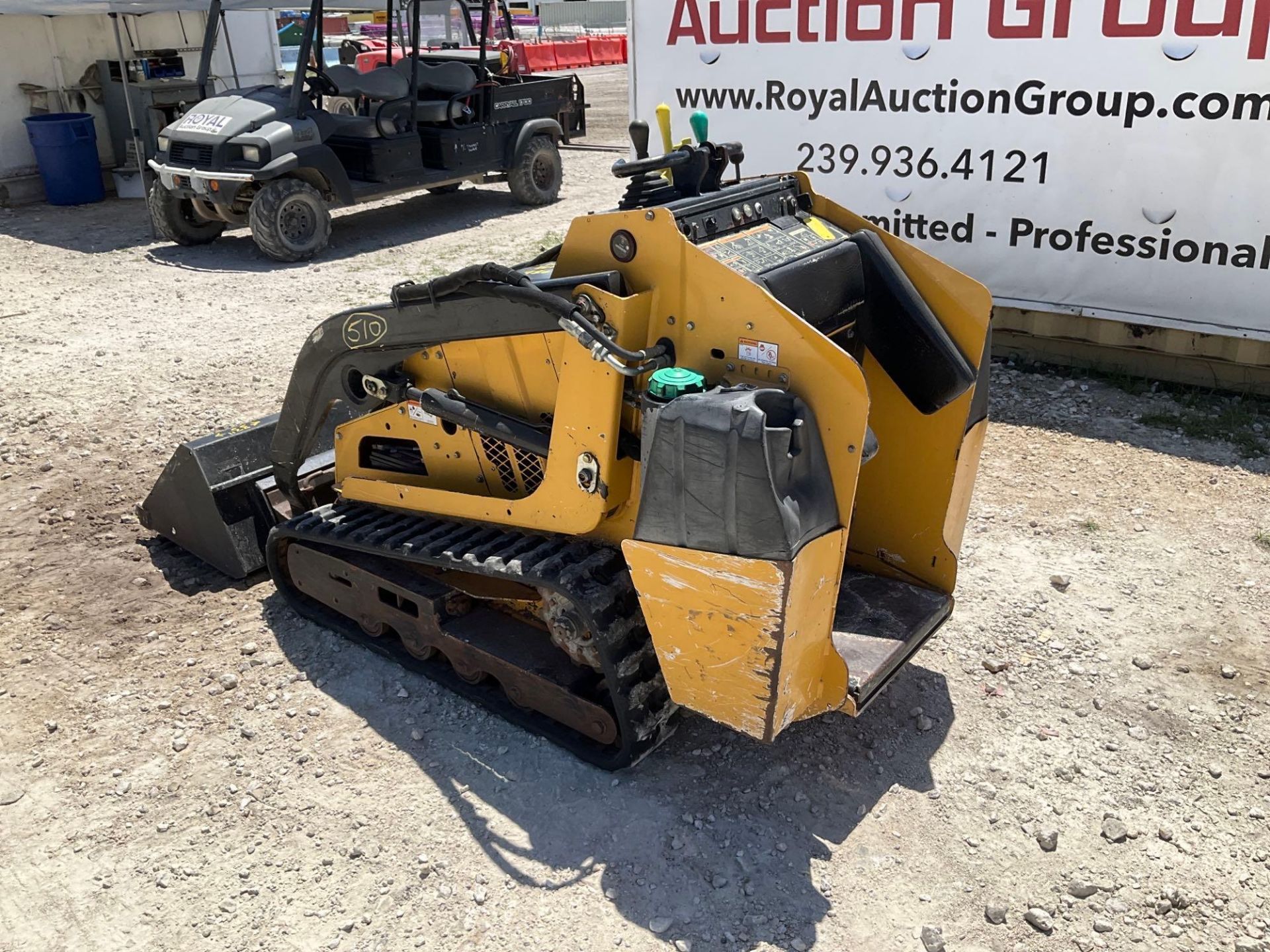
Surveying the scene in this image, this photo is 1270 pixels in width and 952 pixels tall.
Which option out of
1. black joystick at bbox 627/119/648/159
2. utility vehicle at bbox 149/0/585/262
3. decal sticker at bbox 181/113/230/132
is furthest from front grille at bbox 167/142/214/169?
black joystick at bbox 627/119/648/159

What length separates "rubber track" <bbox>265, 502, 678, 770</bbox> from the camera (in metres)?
3.66

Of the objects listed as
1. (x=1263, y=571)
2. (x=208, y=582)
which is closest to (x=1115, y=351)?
(x=1263, y=571)

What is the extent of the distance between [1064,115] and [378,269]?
6353mm

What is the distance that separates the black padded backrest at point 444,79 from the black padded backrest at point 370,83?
321 mm

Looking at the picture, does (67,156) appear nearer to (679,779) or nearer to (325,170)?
(325,170)

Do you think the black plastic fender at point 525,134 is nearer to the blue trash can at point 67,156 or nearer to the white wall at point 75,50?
the white wall at point 75,50

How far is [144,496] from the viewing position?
5957 millimetres

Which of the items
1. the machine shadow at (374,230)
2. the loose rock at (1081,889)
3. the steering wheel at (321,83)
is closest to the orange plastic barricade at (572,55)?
the machine shadow at (374,230)

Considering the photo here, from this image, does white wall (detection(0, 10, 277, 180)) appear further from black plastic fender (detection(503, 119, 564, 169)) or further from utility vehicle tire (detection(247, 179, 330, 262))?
utility vehicle tire (detection(247, 179, 330, 262))

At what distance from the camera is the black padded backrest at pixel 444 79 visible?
12.2 metres

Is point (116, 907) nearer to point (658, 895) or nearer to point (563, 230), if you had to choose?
point (658, 895)

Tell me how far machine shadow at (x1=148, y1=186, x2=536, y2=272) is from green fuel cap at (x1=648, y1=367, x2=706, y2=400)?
27.3 feet

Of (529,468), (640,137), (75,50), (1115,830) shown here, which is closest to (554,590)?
(529,468)

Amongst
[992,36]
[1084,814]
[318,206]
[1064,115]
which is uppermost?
[992,36]
